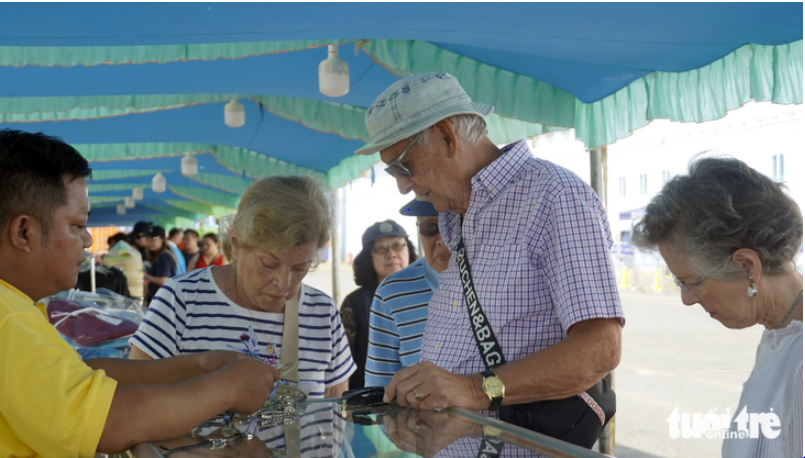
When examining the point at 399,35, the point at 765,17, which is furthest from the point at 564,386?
the point at 399,35

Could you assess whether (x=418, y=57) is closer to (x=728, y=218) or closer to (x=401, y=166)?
(x=401, y=166)

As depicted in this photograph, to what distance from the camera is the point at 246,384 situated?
1341mm

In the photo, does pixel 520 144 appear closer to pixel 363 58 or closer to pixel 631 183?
pixel 363 58

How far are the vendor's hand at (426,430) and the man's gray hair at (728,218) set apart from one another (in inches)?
29.8

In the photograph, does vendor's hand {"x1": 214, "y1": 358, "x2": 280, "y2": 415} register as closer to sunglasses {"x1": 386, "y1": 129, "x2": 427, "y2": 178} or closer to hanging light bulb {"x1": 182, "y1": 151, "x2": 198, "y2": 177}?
sunglasses {"x1": 386, "y1": 129, "x2": 427, "y2": 178}

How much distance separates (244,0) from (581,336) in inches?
86.5

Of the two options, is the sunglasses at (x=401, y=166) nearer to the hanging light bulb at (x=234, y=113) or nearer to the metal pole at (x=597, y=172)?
the metal pole at (x=597, y=172)

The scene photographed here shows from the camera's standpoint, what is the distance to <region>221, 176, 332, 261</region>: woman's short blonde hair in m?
2.14

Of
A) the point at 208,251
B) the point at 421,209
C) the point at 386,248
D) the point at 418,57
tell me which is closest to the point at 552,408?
the point at 421,209

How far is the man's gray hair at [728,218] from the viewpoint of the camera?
158 cm

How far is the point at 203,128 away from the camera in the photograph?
818cm

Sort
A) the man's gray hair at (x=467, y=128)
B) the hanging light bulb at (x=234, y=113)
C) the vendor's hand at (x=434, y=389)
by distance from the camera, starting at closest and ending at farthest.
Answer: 1. the vendor's hand at (x=434, y=389)
2. the man's gray hair at (x=467, y=128)
3. the hanging light bulb at (x=234, y=113)

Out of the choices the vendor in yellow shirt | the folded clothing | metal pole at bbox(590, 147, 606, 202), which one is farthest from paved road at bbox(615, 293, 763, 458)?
the folded clothing

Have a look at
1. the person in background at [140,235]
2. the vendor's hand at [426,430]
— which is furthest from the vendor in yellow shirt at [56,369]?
the person in background at [140,235]
